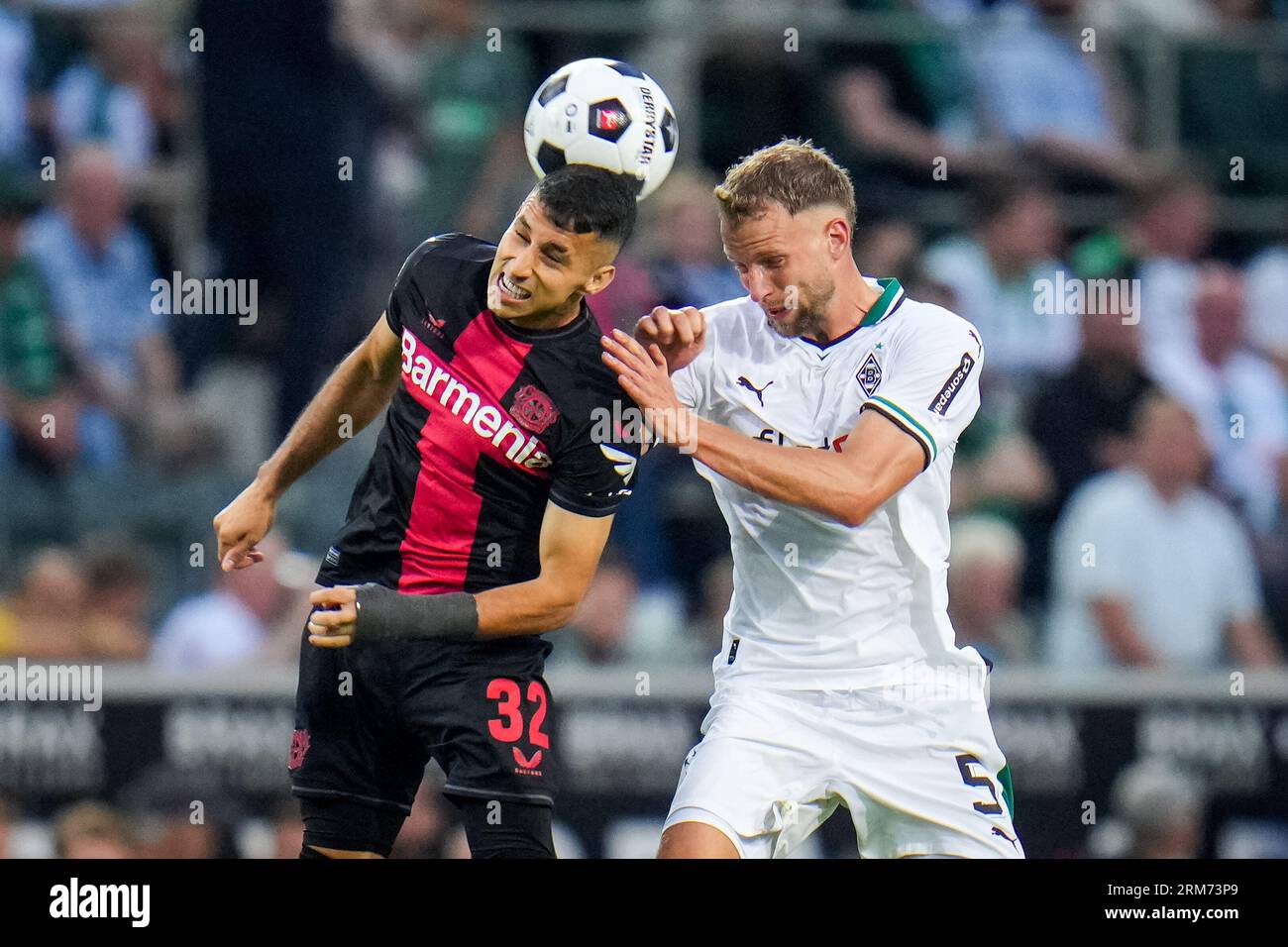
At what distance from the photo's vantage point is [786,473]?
5.34 metres

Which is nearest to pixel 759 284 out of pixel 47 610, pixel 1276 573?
pixel 47 610

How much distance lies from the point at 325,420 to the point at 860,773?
180 centimetres

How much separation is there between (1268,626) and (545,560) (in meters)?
5.49

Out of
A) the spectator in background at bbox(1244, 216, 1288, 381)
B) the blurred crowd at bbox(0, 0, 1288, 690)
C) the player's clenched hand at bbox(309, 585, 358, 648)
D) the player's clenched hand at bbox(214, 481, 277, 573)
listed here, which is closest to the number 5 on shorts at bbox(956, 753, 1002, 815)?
the player's clenched hand at bbox(309, 585, 358, 648)

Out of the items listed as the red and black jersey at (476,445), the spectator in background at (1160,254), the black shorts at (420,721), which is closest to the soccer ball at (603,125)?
the red and black jersey at (476,445)

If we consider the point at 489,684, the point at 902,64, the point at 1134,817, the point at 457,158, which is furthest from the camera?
the point at 902,64

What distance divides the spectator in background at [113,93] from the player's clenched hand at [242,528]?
4848 mm

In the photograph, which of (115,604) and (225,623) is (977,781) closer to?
(225,623)

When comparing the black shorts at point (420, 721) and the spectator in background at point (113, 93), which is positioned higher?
the spectator in background at point (113, 93)

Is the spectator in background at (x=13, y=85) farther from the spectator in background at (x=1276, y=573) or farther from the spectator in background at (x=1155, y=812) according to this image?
the spectator in background at (x=1276, y=573)

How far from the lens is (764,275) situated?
558 cm

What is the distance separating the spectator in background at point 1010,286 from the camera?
10.2 meters
